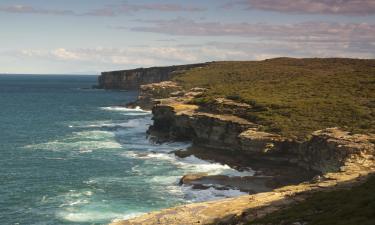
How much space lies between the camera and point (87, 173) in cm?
6606

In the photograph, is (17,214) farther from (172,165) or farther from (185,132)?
(185,132)

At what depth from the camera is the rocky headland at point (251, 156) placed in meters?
39.4

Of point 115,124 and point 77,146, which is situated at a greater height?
point 115,124

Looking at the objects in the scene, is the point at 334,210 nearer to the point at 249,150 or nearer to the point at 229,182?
the point at 229,182

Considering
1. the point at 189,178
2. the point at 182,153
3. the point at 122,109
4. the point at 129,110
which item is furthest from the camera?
the point at 122,109

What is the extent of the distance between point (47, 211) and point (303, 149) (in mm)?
31463

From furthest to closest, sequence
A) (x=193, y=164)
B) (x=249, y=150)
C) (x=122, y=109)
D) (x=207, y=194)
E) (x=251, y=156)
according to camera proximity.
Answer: (x=122, y=109) < (x=193, y=164) < (x=251, y=156) < (x=249, y=150) < (x=207, y=194)

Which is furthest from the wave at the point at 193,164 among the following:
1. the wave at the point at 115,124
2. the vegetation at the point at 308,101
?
the wave at the point at 115,124

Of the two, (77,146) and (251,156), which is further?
(77,146)

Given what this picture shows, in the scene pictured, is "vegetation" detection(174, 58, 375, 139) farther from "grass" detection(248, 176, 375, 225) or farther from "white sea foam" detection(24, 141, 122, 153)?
"grass" detection(248, 176, 375, 225)

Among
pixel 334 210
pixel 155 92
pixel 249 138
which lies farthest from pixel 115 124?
pixel 334 210

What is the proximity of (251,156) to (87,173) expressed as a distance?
2250cm

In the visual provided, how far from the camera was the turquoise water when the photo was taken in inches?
1975

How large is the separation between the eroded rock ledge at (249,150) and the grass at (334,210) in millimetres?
2472
